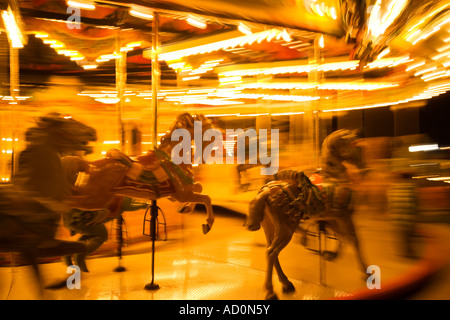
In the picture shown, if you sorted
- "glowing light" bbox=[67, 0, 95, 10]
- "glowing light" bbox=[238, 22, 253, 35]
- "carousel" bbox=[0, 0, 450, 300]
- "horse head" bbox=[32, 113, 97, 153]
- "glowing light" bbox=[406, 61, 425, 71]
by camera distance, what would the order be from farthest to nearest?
"glowing light" bbox=[406, 61, 425, 71] → "glowing light" bbox=[238, 22, 253, 35] → "glowing light" bbox=[67, 0, 95, 10] → "carousel" bbox=[0, 0, 450, 300] → "horse head" bbox=[32, 113, 97, 153]

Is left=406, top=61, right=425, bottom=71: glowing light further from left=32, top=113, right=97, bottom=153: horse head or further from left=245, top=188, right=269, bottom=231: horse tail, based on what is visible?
left=32, top=113, right=97, bottom=153: horse head

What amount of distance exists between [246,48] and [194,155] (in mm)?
2055

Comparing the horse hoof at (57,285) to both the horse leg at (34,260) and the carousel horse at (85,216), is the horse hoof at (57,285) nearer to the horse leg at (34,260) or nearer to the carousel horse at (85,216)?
the carousel horse at (85,216)

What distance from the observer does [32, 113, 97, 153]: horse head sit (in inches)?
95.5

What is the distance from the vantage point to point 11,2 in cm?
267

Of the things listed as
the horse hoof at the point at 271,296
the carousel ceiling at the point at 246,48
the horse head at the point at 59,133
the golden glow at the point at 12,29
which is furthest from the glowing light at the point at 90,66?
the horse hoof at the point at 271,296

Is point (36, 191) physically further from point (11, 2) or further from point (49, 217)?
point (11, 2)

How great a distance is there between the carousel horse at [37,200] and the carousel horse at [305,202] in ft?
4.74

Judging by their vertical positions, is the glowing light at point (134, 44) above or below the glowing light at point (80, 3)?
above

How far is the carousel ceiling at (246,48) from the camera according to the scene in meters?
3.01

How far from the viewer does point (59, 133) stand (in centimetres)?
250

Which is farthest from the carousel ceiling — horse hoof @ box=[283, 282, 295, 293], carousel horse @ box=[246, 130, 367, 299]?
horse hoof @ box=[283, 282, 295, 293]

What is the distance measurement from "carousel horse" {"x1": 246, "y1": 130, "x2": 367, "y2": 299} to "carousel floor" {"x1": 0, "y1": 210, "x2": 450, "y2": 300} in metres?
0.35
